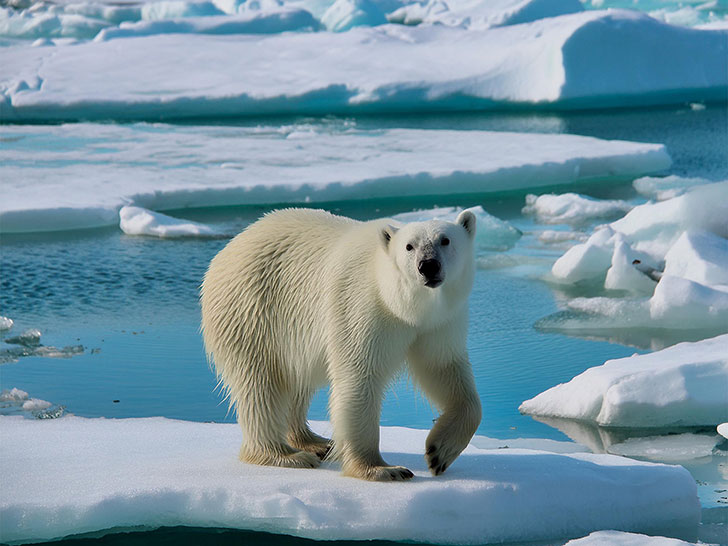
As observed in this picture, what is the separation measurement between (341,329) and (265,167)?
7199mm

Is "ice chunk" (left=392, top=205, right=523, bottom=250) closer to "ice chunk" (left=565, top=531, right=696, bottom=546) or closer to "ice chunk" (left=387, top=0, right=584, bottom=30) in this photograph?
"ice chunk" (left=565, top=531, right=696, bottom=546)

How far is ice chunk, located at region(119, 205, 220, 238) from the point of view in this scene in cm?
786

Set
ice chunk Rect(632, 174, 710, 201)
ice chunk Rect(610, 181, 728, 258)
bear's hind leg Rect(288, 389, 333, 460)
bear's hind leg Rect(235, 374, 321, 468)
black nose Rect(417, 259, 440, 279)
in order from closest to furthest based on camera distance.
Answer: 1. black nose Rect(417, 259, 440, 279)
2. bear's hind leg Rect(235, 374, 321, 468)
3. bear's hind leg Rect(288, 389, 333, 460)
4. ice chunk Rect(610, 181, 728, 258)
5. ice chunk Rect(632, 174, 710, 201)

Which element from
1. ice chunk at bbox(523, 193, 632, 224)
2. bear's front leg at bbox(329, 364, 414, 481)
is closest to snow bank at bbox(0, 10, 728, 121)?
ice chunk at bbox(523, 193, 632, 224)

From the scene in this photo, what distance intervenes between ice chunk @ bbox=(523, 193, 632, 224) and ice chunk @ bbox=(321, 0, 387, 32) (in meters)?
14.7

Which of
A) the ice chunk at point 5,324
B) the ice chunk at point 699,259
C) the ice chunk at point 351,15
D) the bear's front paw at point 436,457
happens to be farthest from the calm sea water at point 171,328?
the ice chunk at point 351,15

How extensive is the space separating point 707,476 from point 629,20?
1298 centimetres

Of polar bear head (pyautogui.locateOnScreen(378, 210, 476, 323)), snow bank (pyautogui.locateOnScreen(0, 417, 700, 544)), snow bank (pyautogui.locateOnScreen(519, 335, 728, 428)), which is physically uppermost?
polar bear head (pyautogui.locateOnScreen(378, 210, 476, 323))

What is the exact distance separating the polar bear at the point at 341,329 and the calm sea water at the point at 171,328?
1.40 feet

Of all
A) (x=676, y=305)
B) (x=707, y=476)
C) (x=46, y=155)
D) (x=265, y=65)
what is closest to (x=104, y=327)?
(x=676, y=305)

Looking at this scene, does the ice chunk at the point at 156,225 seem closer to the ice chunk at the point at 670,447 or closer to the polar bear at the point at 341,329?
the polar bear at the point at 341,329

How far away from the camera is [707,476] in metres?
3.39

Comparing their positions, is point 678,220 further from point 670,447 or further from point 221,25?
point 221,25

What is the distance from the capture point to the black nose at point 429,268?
2.70 m
